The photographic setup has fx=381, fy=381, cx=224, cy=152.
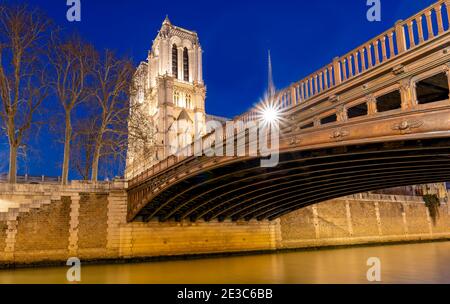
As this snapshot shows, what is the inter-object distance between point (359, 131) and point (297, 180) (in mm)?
8002

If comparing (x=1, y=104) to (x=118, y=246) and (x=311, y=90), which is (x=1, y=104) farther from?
(x=311, y=90)

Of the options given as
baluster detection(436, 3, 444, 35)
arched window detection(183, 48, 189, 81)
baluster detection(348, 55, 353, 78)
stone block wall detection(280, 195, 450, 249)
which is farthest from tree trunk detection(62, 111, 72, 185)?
arched window detection(183, 48, 189, 81)

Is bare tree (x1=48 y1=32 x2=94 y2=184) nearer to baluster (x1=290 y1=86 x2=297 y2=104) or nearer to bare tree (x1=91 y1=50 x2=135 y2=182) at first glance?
bare tree (x1=91 y1=50 x2=135 y2=182)

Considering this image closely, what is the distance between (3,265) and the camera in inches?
679

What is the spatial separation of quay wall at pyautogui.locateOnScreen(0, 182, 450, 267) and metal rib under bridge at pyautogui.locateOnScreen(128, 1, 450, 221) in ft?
8.00

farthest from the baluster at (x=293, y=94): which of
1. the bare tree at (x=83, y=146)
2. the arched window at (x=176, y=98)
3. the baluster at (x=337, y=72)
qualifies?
the arched window at (x=176, y=98)

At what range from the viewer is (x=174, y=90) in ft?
196

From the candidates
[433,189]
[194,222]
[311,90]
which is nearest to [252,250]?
[194,222]

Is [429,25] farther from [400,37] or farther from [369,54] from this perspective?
[369,54]
